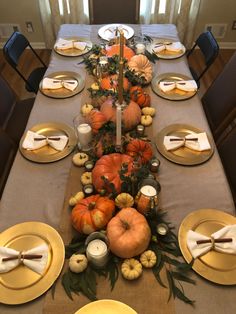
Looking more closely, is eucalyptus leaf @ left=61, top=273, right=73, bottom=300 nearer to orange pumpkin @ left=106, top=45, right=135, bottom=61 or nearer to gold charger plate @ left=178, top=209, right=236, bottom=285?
gold charger plate @ left=178, top=209, right=236, bottom=285

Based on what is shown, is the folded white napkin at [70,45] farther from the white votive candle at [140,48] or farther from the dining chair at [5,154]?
the dining chair at [5,154]

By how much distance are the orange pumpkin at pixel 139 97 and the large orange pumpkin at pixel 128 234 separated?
0.64 meters

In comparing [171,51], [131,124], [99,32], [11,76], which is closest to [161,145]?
[131,124]

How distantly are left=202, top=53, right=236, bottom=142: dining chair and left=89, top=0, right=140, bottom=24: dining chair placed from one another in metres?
1.05

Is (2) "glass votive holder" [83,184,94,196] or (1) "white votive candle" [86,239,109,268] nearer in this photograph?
(1) "white votive candle" [86,239,109,268]

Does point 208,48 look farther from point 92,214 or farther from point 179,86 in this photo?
point 92,214

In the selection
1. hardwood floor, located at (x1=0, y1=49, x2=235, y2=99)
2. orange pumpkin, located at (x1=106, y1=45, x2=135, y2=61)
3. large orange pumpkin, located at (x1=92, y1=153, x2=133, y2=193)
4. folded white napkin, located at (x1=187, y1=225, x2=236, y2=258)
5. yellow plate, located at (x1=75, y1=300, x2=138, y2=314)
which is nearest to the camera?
yellow plate, located at (x1=75, y1=300, x2=138, y2=314)

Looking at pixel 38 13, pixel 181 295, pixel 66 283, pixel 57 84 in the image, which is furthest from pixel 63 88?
pixel 38 13

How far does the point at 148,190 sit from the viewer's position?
934mm

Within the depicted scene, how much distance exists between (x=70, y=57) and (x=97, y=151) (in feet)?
3.00

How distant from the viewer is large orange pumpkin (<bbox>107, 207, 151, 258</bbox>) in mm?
828

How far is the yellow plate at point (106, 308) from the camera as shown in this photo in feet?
2.48

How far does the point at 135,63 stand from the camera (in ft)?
4.95

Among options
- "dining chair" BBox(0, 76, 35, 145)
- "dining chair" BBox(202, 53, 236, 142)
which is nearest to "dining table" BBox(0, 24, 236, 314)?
"dining chair" BBox(202, 53, 236, 142)
